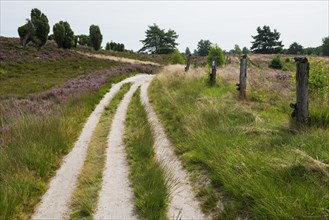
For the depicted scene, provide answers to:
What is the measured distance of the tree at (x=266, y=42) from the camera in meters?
83.4

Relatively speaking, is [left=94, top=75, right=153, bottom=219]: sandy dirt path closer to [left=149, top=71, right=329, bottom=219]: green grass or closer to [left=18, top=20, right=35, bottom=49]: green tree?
[left=149, top=71, right=329, bottom=219]: green grass

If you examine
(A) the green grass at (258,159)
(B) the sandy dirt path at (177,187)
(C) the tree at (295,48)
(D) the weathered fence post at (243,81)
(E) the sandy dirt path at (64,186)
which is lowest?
(E) the sandy dirt path at (64,186)

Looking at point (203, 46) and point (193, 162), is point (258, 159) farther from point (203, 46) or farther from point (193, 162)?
point (203, 46)

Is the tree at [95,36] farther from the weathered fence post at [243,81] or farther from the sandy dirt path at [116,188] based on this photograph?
the sandy dirt path at [116,188]

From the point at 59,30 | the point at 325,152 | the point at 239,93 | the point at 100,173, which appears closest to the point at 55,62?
the point at 59,30

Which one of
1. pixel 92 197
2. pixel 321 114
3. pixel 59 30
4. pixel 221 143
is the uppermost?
pixel 59 30

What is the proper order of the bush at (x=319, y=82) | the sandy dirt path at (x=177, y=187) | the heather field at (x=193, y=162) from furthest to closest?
the bush at (x=319, y=82) < the sandy dirt path at (x=177, y=187) < the heather field at (x=193, y=162)

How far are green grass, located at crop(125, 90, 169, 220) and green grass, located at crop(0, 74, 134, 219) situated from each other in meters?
1.76

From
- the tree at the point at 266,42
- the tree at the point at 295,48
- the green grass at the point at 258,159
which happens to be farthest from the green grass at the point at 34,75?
the tree at the point at 295,48

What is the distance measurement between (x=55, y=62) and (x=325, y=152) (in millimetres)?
41047

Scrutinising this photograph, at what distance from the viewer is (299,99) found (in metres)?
6.84

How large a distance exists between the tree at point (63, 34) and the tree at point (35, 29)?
4.71m

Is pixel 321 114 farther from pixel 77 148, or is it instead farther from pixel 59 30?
pixel 59 30

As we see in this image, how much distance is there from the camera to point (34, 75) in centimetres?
3044
